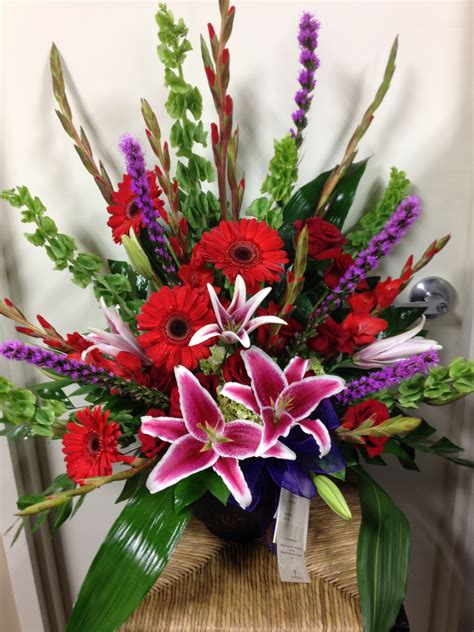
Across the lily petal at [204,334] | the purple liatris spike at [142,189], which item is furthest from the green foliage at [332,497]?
the purple liatris spike at [142,189]

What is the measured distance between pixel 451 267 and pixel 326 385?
0.44 m

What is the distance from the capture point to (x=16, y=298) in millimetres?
915

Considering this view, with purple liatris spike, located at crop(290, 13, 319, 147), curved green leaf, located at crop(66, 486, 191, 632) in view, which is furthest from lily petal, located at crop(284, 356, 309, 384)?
purple liatris spike, located at crop(290, 13, 319, 147)

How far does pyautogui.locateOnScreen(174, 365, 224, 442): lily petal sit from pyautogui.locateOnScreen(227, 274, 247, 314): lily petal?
0.29 ft

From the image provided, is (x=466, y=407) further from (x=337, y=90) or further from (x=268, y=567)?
(x=337, y=90)

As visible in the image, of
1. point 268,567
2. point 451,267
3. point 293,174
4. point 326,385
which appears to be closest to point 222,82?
point 293,174

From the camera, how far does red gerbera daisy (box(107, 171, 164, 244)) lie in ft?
2.10

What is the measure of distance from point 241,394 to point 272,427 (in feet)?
0.16

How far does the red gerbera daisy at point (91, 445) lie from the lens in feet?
1.77

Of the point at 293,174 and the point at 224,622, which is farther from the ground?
the point at 293,174

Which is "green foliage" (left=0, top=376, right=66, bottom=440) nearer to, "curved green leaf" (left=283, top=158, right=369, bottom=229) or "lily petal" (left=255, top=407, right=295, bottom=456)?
"lily petal" (left=255, top=407, right=295, bottom=456)

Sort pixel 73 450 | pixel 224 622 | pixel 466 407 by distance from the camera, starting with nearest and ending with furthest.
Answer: pixel 73 450 → pixel 224 622 → pixel 466 407

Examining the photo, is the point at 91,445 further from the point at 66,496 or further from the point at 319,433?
the point at 319,433

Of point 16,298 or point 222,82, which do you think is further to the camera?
point 16,298
